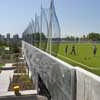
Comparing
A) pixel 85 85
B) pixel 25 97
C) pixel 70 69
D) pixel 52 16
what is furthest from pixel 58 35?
pixel 85 85

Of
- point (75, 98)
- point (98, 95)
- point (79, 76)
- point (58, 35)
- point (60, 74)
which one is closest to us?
point (98, 95)

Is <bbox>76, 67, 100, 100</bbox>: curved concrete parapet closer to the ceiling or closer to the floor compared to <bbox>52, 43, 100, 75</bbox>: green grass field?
closer to the ceiling

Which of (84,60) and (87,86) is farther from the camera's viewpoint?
(84,60)

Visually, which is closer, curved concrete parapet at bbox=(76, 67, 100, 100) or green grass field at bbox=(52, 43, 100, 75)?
curved concrete parapet at bbox=(76, 67, 100, 100)

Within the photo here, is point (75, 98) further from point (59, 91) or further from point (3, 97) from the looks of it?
point (3, 97)

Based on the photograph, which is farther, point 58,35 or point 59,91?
point 58,35

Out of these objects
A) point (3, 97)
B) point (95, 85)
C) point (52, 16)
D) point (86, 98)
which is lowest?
point (3, 97)

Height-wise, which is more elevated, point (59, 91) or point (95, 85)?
point (95, 85)

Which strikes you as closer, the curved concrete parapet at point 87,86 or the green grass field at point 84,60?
the curved concrete parapet at point 87,86

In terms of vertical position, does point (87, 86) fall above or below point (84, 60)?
above

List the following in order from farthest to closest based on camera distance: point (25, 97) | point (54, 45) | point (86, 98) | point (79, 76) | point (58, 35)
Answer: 1. point (25, 97)
2. point (54, 45)
3. point (58, 35)
4. point (79, 76)
5. point (86, 98)

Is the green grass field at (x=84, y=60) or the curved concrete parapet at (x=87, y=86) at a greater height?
the curved concrete parapet at (x=87, y=86)

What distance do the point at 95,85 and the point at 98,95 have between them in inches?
4.7

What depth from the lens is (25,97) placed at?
10484mm
